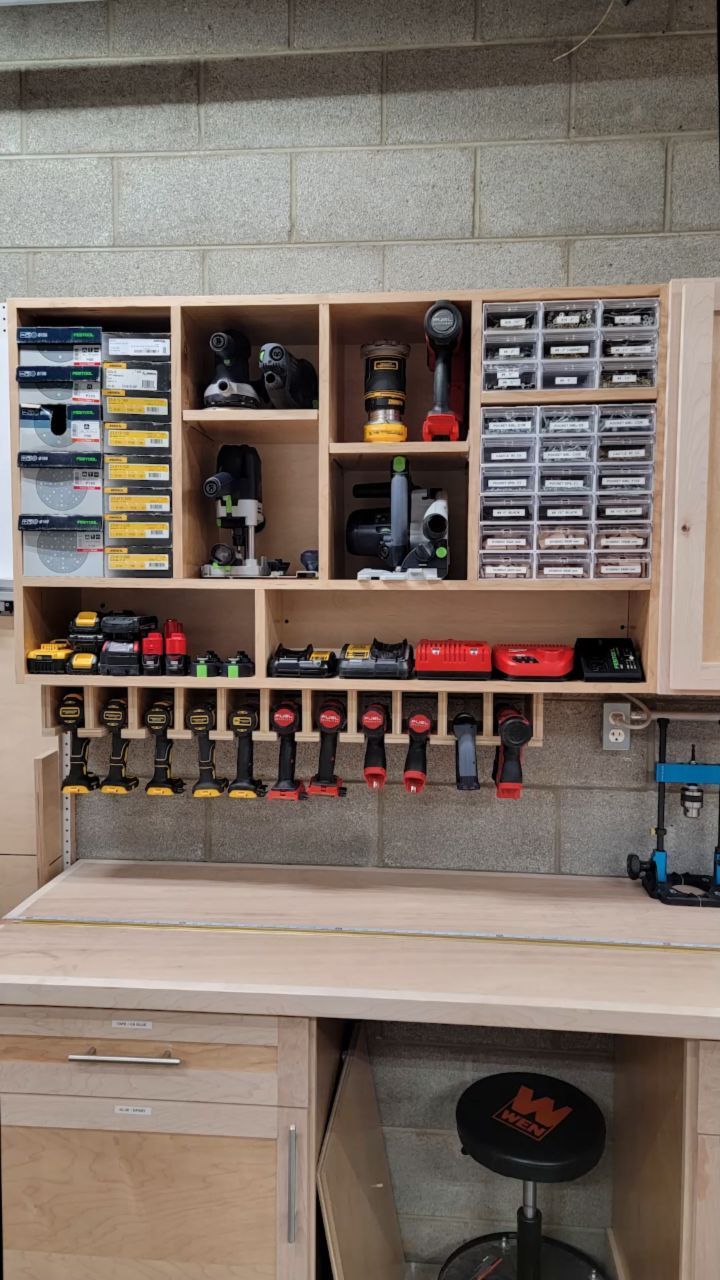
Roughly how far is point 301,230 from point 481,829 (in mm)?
1543

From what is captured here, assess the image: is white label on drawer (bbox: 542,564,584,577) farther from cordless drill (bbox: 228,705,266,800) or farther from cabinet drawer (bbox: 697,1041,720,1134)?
cabinet drawer (bbox: 697,1041,720,1134)

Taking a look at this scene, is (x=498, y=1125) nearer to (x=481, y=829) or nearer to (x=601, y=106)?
(x=481, y=829)

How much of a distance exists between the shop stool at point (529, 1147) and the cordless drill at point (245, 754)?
2.57 ft

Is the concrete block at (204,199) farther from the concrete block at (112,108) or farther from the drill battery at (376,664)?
the drill battery at (376,664)

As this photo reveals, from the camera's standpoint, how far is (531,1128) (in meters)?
1.59

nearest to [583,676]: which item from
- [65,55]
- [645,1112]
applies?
[645,1112]

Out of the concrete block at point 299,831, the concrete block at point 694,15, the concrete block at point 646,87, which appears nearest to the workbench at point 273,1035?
the concrete block at point 299,831

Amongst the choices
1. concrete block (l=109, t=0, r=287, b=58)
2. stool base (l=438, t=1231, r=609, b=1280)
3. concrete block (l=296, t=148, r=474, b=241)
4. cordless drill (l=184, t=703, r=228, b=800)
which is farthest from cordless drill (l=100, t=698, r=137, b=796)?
concrete block (l=109, t=0, r=287, b=58)

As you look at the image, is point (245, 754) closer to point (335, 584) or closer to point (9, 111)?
point (335, 584)

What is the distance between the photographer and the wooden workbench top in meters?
1.32

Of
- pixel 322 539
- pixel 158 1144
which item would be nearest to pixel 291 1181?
Result: pixel 158 1144

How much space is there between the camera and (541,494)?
5.47 ft

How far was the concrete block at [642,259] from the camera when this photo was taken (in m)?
1.89

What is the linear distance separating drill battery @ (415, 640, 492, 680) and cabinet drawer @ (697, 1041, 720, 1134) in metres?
0.77
